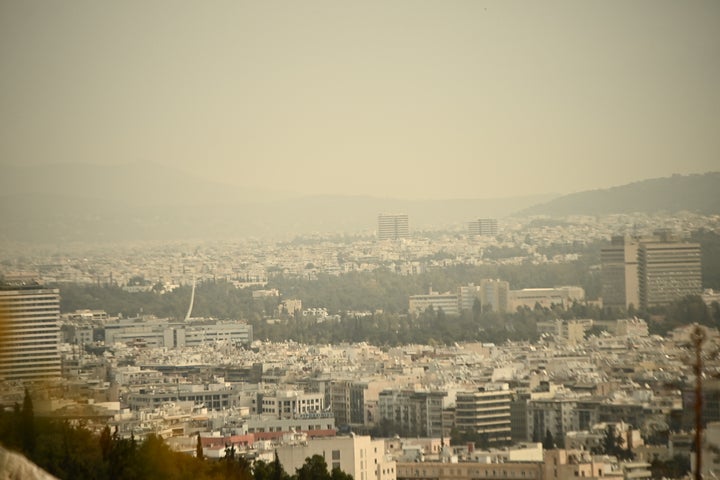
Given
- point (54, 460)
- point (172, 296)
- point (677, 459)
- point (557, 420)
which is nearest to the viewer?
point (54, 460)

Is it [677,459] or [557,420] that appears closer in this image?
[677,459]

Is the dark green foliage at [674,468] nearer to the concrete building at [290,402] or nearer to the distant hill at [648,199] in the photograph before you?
the concrete building at [290,402]

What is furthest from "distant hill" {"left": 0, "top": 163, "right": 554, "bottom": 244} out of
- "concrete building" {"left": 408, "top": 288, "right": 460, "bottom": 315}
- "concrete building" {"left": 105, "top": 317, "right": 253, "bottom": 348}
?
"concrete building" {"left": 408, "top": 288, "right": 460, "bottom": 315}

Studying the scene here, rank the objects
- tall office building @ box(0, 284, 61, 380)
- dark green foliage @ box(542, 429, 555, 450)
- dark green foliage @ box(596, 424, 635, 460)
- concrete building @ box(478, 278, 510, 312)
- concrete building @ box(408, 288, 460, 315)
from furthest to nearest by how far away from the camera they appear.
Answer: concrete building @ box(408, 288, 460, 315), concrete building @ box(478, 278, 510, 312), tall office building @ box(0, 284, 61, 380), dark green foliage @ box(542, 429, 555, 450), dark green foliage @ box(596, 424, 635, 460)

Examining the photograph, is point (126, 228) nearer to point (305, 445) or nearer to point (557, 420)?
point (557, 420)

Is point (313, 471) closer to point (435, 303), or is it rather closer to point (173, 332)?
point (173, 332)

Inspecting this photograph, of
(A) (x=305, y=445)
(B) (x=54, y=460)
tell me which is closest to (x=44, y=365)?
(A) (x=305, y=445)

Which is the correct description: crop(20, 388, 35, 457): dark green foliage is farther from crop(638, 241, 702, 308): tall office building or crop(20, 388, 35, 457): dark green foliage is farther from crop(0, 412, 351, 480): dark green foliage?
crop(638, 241, 702, 308): tall office building
